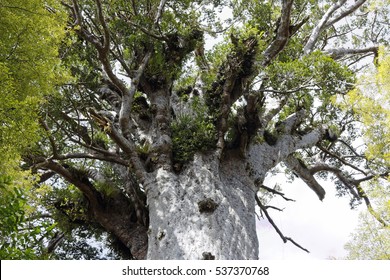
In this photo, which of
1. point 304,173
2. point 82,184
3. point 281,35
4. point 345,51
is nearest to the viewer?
point 82,184

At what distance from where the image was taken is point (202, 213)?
557 cm

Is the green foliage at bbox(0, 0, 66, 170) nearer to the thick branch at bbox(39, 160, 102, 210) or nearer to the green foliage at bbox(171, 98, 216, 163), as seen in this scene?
the thick branch at bbox(39, 160, 102, 210)

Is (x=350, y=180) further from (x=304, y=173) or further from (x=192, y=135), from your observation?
(x=192, y=135)

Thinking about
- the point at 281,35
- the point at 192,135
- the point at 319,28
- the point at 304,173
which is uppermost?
the point at 319,28

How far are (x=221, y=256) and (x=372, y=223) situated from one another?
14.4 feet

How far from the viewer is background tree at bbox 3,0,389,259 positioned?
5785 mm

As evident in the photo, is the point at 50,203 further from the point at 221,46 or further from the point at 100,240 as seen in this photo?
the point at 221,46

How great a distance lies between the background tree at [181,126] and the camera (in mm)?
5785

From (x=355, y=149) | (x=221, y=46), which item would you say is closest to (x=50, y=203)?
(x=221, y=46)

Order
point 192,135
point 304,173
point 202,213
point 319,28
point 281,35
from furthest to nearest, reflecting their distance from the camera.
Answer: point 319,28 < point 304,173 < point 281,35 < point 192,135 < point 202,213

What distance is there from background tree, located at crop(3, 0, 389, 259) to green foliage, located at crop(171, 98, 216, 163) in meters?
0.02

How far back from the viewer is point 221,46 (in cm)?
721

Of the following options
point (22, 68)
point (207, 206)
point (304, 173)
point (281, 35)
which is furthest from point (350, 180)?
point (22, 68)

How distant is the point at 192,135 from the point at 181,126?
0.40 metres
